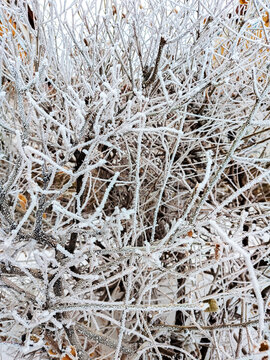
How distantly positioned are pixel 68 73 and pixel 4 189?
101cm

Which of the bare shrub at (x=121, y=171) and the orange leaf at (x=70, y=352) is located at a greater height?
the bare shrub at (x=121, y=171)

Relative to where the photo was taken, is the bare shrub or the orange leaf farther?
the orange leaf

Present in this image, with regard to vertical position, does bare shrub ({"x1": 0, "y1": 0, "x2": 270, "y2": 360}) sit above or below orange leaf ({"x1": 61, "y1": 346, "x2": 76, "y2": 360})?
above

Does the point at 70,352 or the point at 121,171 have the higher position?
the point at 121,171

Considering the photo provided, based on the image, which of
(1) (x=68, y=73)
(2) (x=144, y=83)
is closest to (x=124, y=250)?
(2) (x=144, y=83)

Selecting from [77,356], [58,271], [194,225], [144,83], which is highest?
[144,83]

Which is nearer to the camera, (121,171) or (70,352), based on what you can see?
(70,352)

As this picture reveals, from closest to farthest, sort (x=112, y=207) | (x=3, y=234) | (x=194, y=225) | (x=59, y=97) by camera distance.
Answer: (x=194, y=225) → (x=3, y=234) → (x=59, y=97) → (x=112, y=207)

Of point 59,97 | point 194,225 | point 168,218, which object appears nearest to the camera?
point 194,225

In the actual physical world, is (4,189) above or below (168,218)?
above

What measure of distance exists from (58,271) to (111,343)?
62cm

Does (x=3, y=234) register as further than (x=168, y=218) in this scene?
No

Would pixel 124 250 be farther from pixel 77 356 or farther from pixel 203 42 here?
pixel 203 42

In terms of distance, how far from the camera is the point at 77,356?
5.22 ft
